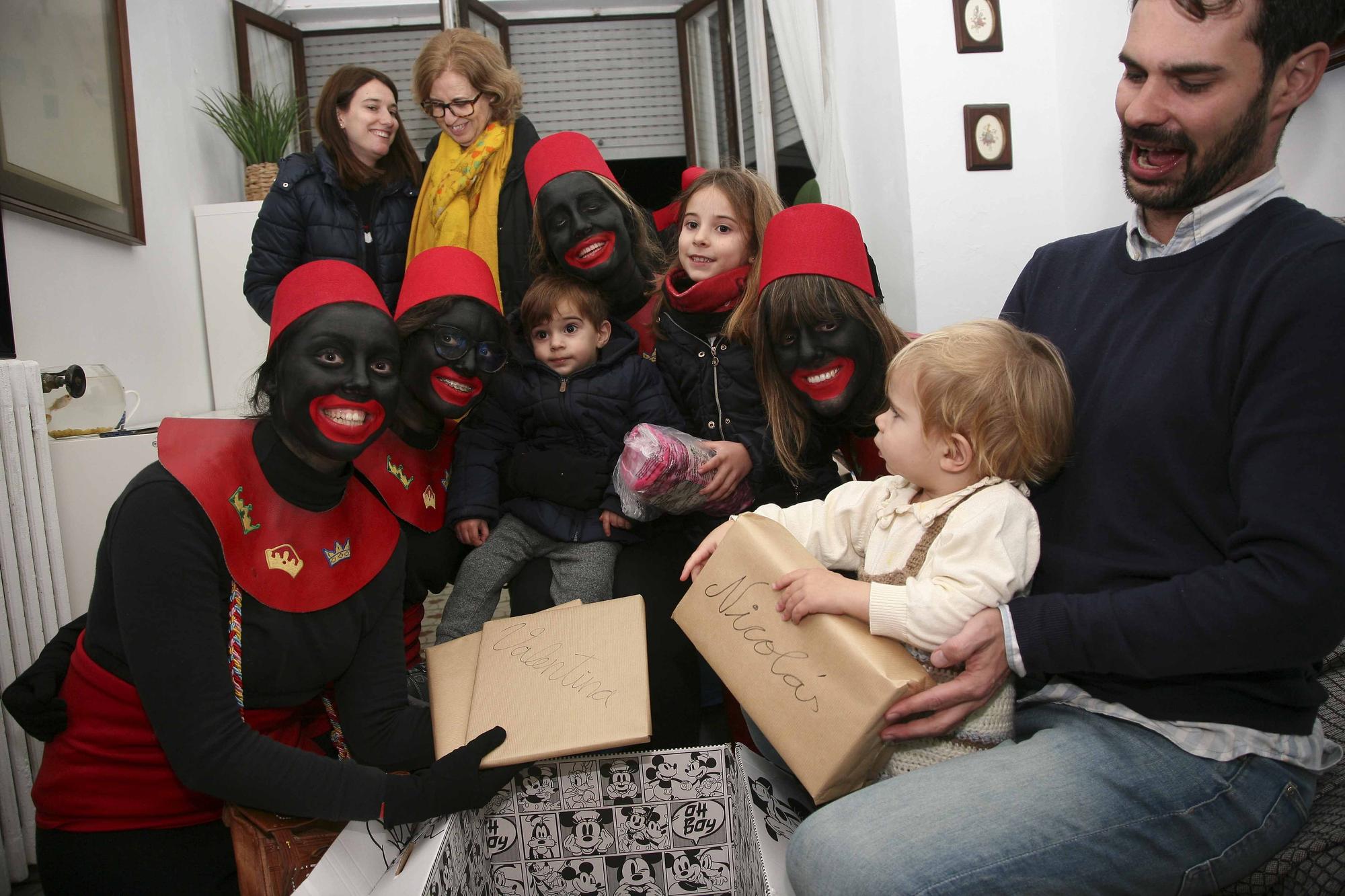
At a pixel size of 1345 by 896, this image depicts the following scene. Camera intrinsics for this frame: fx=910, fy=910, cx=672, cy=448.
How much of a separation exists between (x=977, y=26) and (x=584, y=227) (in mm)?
2597

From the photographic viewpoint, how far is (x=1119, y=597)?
3.75ft

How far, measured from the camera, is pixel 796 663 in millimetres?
1285

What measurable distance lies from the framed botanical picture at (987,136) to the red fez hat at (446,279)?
2.68 metres

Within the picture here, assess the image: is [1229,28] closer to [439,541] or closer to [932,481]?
[932,481]

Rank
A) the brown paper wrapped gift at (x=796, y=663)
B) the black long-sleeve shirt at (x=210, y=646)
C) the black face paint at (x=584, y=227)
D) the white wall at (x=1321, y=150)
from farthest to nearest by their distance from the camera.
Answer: the white wall at (x=1321, y=150)
the black face paint at (x=584, y=227)
the black long-sleeve shirt at (x=210, y=646)
the brown paper wrapped gift at (x=796, y=663)

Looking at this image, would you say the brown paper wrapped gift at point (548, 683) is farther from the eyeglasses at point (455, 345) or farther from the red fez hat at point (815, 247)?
the red fez hat at point (815, 247)

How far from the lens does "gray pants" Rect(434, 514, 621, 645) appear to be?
2021 mm

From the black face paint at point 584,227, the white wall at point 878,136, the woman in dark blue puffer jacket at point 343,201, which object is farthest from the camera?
the white wall at point 878,136

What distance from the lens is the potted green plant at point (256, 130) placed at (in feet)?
14.3

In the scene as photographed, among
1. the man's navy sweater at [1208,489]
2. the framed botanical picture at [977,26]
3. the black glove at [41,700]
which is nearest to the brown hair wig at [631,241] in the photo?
the man's navy sweater at [1208,489]

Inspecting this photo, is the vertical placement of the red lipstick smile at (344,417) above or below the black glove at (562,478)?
above

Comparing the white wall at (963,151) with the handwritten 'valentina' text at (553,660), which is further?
the white wall at (963,151)

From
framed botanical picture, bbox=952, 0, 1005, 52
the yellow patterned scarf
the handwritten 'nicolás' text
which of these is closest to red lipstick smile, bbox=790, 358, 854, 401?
the handwritten 'nicolás' text

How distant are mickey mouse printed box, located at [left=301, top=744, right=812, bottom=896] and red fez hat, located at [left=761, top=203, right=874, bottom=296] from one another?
0.93 m
